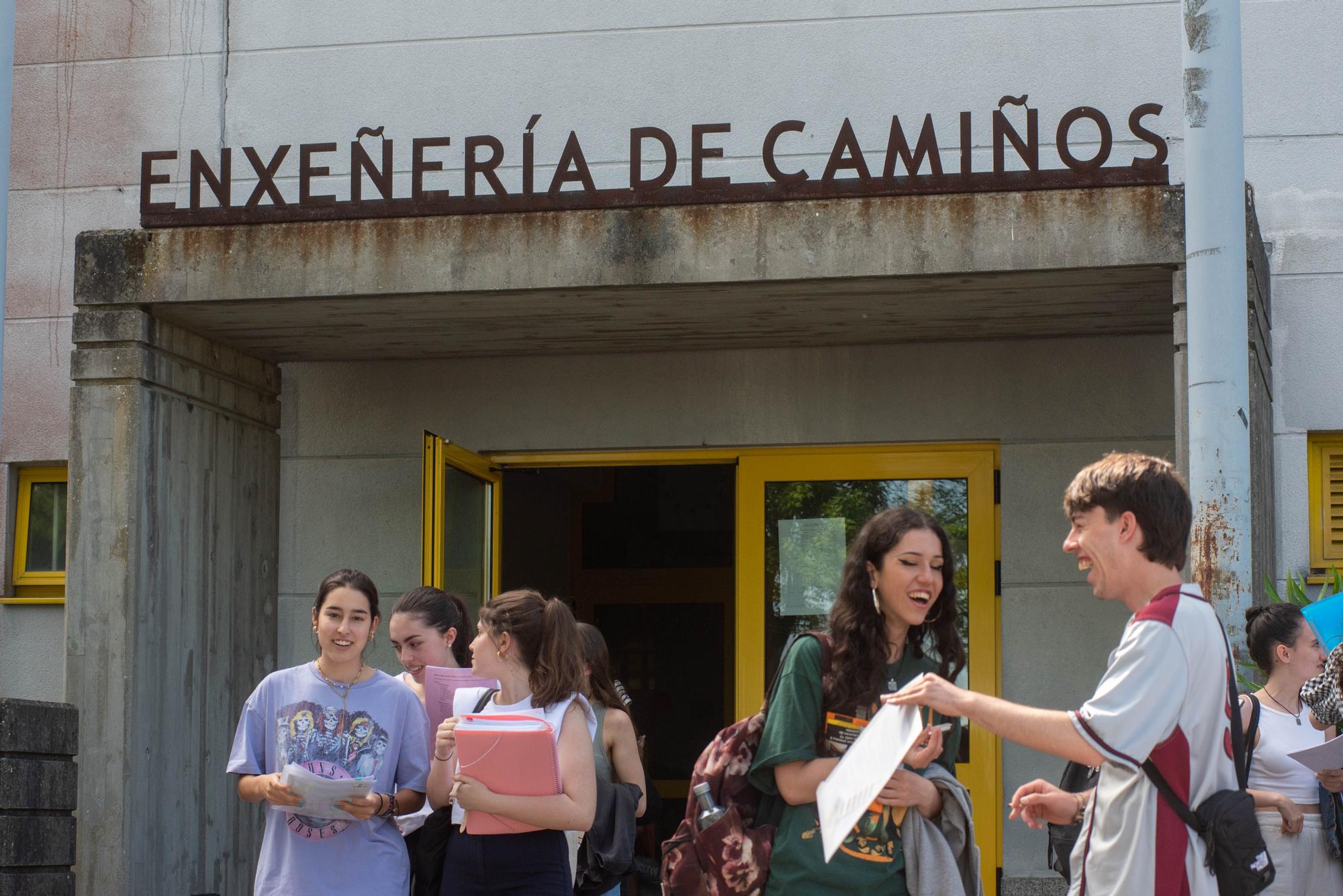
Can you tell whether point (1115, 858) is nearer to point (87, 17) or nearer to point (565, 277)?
point (565, 277)

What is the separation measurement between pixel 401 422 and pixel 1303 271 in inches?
192

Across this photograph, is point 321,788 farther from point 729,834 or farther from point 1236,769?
point 1236,769

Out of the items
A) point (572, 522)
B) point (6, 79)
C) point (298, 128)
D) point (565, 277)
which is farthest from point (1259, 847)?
point (572, 522)

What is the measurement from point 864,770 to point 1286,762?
2428 mm

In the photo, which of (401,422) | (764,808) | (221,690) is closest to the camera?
(764,808)

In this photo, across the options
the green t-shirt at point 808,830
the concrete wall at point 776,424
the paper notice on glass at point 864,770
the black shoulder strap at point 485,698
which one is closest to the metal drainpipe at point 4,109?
the concrete wall at point 776,424

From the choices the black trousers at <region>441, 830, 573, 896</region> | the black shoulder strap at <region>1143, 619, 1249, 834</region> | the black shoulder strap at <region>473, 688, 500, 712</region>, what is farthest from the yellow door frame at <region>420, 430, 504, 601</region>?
the black shoulder strap at <region>1143, 619, 1249, 834</region>

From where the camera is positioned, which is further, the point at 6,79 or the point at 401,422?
the point at 401,422

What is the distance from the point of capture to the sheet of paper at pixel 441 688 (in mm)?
5328

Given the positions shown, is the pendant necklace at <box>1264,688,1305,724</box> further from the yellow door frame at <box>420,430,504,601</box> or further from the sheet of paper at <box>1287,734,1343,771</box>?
the yellow door frame at <box>420,430,504,601</box>

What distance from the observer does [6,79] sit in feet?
24.0

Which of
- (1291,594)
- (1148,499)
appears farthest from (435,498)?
(1148,499)

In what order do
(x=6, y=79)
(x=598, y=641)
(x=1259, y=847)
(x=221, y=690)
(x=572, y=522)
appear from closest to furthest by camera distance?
(x=1259, y=847) < (x=598, y=641) < (x=6, y=79) < (x=221, y=690) < (x=572, y=522)

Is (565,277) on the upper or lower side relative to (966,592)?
upper
